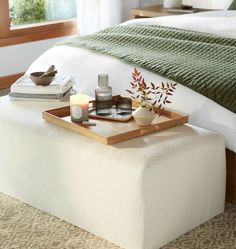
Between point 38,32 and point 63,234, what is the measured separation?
2890mm

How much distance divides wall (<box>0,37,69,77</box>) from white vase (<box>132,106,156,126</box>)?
99.4 inches

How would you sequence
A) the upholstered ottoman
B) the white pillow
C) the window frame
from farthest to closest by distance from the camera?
the white pillow < the window frame < the upholstered ottoman

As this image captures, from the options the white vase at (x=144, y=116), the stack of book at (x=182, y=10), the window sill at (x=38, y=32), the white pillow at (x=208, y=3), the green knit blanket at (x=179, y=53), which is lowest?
the window sill at (x=38, y=32)

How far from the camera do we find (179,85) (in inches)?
109

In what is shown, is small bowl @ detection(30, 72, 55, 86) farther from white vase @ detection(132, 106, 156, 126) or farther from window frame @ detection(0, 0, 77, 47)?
window frame @ detection(0, 0, 77, 47)

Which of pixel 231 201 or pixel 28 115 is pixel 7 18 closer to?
pixel 28 115

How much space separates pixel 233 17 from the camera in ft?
12.6

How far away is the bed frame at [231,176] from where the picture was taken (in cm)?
267

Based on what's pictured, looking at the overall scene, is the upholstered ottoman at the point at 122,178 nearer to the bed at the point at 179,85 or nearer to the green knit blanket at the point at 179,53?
the bed at the point at 179,85

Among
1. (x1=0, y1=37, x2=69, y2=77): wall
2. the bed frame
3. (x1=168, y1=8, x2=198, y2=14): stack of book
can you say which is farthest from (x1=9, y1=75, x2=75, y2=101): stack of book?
(x1=168, y1=8, x2=198, y2=14): stack of book

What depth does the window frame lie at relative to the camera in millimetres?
4844

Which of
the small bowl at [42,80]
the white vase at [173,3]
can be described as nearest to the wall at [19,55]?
the white vase at [173,3]

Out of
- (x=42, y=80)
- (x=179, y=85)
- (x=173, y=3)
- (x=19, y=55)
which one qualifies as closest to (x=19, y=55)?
(x=19, y=55)

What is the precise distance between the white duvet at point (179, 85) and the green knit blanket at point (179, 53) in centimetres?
4
